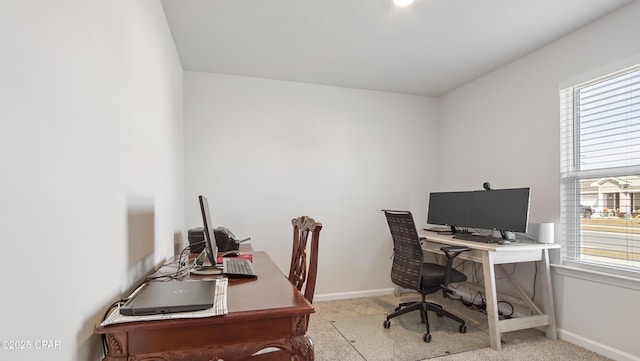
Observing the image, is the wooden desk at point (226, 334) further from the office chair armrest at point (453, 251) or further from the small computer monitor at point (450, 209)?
the small computer monitor at point (450, 209)

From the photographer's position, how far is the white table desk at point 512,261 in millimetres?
2584

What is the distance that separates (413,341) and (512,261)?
1.05 meters

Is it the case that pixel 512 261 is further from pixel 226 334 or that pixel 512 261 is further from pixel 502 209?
pixel 226 334

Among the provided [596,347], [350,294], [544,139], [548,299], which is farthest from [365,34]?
[596,347]

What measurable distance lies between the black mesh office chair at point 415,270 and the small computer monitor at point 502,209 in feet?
1.29

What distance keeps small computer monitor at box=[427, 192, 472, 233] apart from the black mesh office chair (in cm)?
52

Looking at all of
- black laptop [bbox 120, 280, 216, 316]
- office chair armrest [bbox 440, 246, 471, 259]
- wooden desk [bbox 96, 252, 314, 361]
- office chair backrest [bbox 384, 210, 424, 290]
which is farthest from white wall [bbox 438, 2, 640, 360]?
black laptop [bbox 120, 280, 216, 316]

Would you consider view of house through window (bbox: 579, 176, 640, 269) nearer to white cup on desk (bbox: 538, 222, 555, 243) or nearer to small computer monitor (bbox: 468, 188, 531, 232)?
white cup on desk (bbox: 538, 222, 555, 243)

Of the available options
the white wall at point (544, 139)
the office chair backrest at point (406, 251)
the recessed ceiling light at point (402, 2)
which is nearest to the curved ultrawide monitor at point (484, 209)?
the white wall at point (544, 139)

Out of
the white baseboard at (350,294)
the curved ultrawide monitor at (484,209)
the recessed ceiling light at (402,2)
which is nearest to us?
the recessed ceiling light at (402,2)

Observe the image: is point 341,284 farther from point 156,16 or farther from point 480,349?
point 156,16

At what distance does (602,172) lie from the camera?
2.51 m

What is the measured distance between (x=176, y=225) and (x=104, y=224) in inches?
73.1

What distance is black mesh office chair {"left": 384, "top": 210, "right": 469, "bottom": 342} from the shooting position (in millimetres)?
2850
